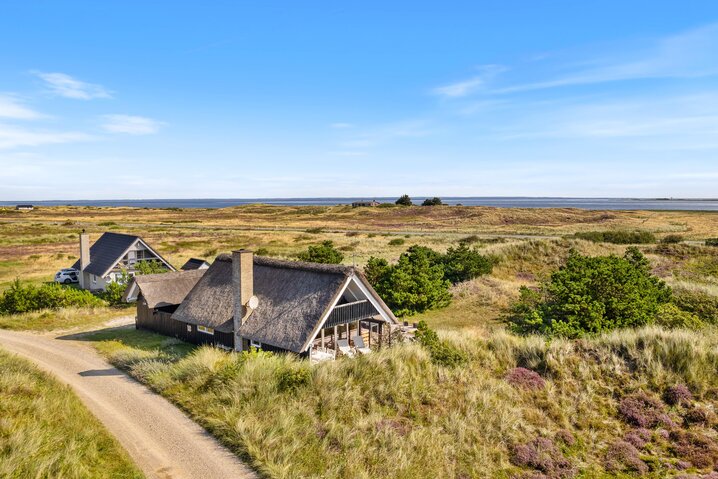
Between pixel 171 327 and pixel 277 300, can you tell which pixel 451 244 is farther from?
pixel 277 300

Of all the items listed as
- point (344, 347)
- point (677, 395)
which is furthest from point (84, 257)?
point (677, 395)

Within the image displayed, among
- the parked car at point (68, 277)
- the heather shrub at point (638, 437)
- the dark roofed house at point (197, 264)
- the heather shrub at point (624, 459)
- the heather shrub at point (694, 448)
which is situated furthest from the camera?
the parked car at point (68, 277)

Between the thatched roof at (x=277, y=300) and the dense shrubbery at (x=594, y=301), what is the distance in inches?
448

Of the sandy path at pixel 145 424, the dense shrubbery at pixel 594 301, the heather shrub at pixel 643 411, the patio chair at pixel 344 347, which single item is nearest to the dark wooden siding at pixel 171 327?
the sandy path at pixel 145 424

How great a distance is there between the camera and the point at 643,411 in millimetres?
16109

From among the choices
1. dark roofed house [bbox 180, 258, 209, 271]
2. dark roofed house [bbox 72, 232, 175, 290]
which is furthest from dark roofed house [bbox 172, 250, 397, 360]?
dark roofed house [bbox 72, 232, 175, 290]

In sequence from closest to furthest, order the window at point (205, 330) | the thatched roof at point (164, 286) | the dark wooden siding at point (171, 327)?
the dark wooden siding at point (171, 327)
the window at point (205, 330)
the thatched roof at point (164, 286)

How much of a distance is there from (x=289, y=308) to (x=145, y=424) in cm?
830

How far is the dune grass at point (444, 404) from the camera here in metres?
13.4

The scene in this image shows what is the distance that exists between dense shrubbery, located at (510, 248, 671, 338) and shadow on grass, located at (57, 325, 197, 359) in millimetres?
19671

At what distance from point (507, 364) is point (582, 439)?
4.74 meters

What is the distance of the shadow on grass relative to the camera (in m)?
26.2

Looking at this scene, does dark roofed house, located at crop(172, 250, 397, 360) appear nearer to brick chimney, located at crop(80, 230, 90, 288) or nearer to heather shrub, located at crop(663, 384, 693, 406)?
heather shrub, located at crop(663, 384, 693, 406)

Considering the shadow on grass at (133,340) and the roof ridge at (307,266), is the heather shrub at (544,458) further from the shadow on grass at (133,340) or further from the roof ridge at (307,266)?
the shadow on grass at (133,340)
